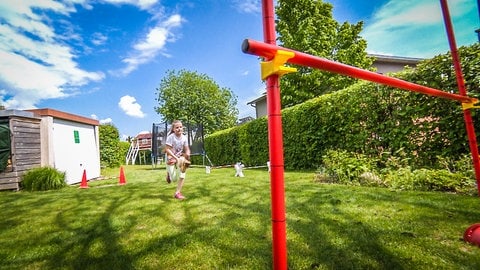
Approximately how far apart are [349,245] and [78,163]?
12136 millimetres

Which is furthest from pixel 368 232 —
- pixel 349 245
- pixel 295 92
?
pixel 295 92

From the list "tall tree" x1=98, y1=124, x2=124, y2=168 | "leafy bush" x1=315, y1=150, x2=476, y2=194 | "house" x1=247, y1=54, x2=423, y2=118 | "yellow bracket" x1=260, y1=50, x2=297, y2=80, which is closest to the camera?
"yellow bracket" x1=260, y1=50, x2=297, y2=80

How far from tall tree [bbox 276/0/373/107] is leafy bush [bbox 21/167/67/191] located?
1462 cm

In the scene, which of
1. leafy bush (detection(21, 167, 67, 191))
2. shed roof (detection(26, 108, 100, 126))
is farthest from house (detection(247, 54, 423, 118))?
leafy bush (detection(21, 167, 67, 191))

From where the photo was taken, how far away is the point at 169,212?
4.26 meters

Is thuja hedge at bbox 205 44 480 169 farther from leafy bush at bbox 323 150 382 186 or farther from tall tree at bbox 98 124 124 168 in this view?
tall tree at bbox 98 124 124 168

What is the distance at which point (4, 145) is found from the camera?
8.36 meters

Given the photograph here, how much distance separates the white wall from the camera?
1019 cm

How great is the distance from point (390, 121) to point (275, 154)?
22.0 feet

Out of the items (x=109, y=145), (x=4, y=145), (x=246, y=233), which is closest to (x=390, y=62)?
(x=109, y=145)

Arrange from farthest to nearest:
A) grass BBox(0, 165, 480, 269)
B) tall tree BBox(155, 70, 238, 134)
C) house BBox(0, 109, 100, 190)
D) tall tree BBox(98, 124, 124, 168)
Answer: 1. tall tree BBox(155, 70, 238, 134)
2. tall tree BBox(98, 124, 124, 168)
3. house BBox(0, 109, 100, 190)
4. grass BBox(0, 165, 480, 269)

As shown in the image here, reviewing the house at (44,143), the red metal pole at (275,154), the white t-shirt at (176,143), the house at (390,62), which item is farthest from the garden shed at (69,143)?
the house at (390,62)

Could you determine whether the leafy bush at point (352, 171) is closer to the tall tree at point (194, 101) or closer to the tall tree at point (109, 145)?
the tall tree at point (109, 145)

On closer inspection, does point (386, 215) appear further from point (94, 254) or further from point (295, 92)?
point (295, 92)
